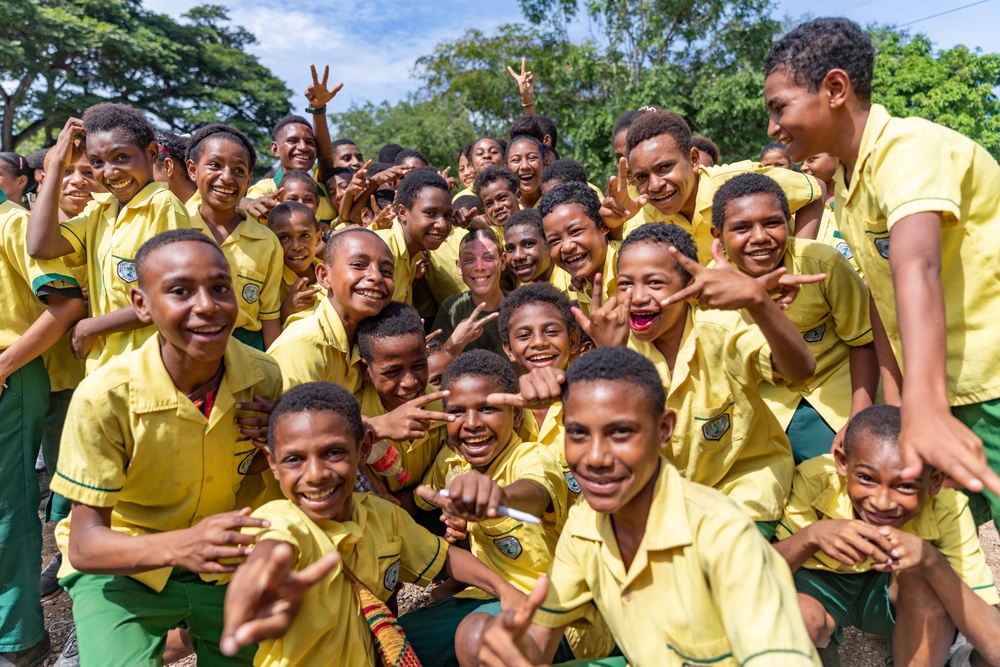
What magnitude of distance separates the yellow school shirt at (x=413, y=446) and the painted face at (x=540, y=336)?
485mm

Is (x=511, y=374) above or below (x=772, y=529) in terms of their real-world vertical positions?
Answer: above

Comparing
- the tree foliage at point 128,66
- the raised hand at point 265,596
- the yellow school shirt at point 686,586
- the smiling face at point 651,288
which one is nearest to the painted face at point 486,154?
the smiling face at point 651,288

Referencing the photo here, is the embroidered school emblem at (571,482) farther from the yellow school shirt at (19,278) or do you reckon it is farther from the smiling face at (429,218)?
the yellow school shirt at (19,278)

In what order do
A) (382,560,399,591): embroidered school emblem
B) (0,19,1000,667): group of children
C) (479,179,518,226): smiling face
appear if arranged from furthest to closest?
1. (479,179,518,226): smiling face
2. (382,560,399,591): embroidered school emblem
3. (0,19,1000,667): group of children

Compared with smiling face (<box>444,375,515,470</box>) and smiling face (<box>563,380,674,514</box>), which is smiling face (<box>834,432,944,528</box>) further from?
smiling face (<box>444,375,515,470</box>)

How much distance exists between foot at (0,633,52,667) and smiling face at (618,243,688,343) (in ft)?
9.35

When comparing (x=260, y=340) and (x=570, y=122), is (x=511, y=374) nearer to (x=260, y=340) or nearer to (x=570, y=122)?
(x=260, y=340)

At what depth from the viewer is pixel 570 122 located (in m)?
18.5

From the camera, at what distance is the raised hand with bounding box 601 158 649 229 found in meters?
3.95

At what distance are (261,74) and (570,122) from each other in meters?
13.1

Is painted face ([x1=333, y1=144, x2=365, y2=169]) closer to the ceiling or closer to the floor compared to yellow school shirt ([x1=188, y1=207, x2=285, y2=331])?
closer to the ceiling

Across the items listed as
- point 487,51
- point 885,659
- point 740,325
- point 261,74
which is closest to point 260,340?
point 740,325

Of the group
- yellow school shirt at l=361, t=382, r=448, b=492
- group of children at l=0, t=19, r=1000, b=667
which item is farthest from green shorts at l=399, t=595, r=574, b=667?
yellow school shirt at l=361, t=382, r=448, b=492

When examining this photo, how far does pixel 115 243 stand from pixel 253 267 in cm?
75
